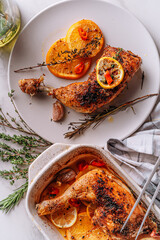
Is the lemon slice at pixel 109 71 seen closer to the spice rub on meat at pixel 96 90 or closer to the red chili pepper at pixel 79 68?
the spice rub on meat at pixel 96 90

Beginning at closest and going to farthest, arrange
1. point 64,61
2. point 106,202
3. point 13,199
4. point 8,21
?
1. point 106,202
2. point 8,21
3. point 64,61
4. point 13,199

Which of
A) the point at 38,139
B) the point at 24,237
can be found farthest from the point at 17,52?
the point at 24,237

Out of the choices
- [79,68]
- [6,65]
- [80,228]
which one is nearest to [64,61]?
[79,68]

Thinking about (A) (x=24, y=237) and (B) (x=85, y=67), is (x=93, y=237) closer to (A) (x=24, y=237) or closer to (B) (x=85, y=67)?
(A) (x=24, y=237)

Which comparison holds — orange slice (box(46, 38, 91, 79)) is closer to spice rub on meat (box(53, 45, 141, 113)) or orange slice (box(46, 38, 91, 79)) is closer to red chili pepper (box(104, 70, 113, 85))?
spice rub on meat (box(53, 45, 141, 113))

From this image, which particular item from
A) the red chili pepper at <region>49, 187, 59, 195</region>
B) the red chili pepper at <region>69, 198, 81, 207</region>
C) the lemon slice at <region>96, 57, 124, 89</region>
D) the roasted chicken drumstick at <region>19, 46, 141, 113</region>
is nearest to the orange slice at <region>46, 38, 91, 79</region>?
the roasted chicken drumstick at <region>19, 46, 141, 113</region>

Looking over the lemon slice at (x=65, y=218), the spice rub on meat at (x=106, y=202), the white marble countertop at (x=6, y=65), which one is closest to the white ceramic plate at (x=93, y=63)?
the white marble countertop at (x=6, y=65)

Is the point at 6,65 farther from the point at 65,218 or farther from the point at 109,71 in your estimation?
the point at 65,218

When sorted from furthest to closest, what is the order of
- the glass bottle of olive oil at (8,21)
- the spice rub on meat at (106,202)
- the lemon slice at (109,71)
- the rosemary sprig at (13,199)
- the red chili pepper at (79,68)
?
the rosemary sprig at (13,199) < the red chili pepper at (79,68) < the glass bottle of olive oil at (8,21) < the lemon slice at (109,71) < the spice rub on meat at (106,202)
